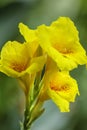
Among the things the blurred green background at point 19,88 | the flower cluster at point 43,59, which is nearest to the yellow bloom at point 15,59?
the flower cluster at point 43,59

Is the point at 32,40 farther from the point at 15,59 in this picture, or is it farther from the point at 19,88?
the point at 19,88

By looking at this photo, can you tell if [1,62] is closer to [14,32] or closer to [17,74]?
[17,74]

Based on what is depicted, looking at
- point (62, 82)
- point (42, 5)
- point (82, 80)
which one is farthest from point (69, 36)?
point (42, 5)

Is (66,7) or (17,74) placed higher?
(17,74)

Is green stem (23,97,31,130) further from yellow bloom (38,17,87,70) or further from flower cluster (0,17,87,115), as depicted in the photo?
yellow bloom (38,17,87,70)

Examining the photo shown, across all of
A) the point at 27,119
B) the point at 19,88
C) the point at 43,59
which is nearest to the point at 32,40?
the point at 43,59

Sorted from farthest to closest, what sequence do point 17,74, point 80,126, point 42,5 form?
point 42,5, point 80,126, point 17,74

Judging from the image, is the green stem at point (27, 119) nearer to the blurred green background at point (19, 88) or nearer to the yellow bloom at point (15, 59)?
the yellow bloom at point (15, 59)
